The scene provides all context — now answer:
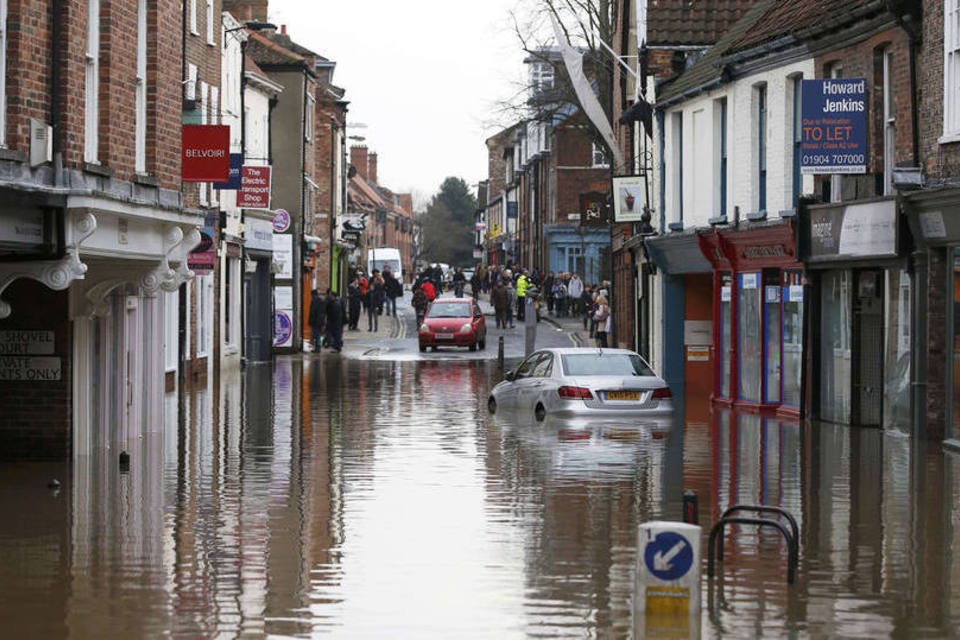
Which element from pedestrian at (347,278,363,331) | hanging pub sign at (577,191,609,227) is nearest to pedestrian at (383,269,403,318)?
pedestrian at (347,278,363,331)

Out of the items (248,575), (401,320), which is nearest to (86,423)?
(248,575)

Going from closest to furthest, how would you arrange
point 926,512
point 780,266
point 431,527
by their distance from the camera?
point 431,527 → point 926,512 → point 780,266

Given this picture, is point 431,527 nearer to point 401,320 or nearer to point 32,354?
point 32,354

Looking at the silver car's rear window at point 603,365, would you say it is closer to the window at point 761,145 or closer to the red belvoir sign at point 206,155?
the window at point 761,145

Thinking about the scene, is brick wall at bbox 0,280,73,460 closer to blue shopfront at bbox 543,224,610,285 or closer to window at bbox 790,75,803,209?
window at bbox 790,75,803,209

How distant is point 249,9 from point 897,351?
36525mm

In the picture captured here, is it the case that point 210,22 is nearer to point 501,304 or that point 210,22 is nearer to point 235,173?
point 235,173

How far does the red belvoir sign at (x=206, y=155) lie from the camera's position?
27891 millimetres

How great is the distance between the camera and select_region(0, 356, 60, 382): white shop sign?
20844 mm

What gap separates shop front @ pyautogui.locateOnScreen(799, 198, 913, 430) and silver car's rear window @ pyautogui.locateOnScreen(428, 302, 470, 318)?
26.1 m

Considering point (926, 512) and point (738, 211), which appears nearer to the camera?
point (926, 512)

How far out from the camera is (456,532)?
15.1 metres

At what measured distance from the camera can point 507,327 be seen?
64.2 meters

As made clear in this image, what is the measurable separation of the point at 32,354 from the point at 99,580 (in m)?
9.08
